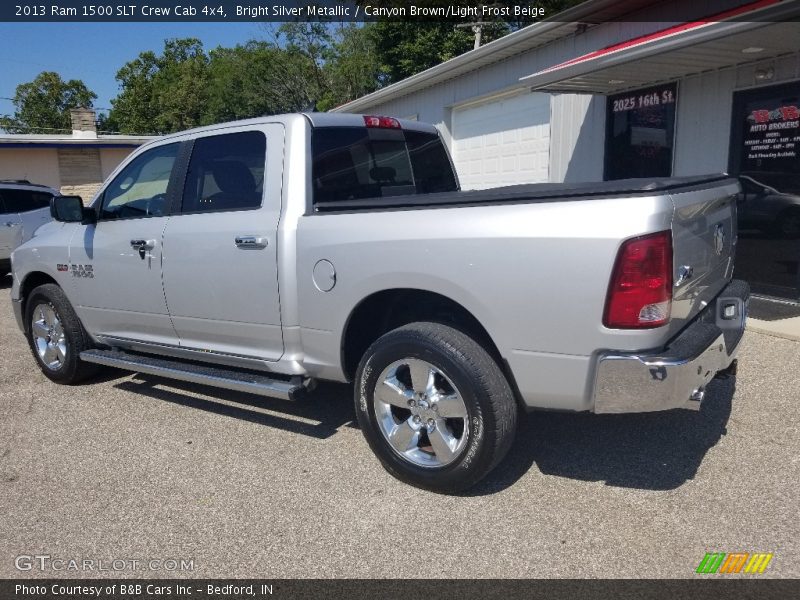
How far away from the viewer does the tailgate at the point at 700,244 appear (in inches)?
Result: 112

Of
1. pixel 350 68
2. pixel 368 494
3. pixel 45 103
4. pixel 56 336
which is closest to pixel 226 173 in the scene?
pixel 368 494

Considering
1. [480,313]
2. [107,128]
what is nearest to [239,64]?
[107,128]

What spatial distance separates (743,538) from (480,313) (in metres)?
1.50

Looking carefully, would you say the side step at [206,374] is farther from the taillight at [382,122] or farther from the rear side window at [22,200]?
the rear side window at [22,200]

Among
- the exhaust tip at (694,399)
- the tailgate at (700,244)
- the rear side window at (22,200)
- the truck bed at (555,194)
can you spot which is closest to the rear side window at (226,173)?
the truck bed at (555,194)

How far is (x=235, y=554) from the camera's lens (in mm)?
2883

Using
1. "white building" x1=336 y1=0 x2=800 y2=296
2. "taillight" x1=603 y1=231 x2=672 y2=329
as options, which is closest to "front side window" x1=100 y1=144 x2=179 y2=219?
"taillight" x1=603 y1=231 x2=672 y2=329

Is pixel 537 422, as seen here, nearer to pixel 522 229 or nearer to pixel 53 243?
pixel 522 229

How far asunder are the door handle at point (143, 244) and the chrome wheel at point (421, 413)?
6.42ft

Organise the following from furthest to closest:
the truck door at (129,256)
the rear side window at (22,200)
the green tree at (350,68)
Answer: the green tree at (350,68), the rear side window at (22,200), the truck door at (129,256)

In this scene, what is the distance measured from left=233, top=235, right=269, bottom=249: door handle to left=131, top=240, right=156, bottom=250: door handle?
81 centimetres

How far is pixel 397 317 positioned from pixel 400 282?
0.51 metres

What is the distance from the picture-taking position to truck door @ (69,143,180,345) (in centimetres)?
443

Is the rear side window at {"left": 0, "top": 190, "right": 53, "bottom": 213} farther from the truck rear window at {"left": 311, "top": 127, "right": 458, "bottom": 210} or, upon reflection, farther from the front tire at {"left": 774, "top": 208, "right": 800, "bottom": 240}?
the front tire at {"left": 774, "top": 208, "right": 800, "bottom": 240}
